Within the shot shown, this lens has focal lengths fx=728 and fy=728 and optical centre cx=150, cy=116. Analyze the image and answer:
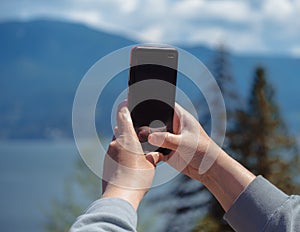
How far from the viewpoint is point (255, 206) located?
1201mm

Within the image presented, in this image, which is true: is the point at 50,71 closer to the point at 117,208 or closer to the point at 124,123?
the point at 124,123

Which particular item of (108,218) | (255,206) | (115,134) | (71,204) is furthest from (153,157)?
(71,204)

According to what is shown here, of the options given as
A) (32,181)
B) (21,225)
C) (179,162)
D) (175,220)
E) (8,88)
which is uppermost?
(179,162)

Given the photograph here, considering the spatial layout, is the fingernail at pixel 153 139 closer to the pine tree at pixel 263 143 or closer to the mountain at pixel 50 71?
the pine tree at pixel 263 143

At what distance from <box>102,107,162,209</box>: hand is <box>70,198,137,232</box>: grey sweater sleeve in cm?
3

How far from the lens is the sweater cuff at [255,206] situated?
1188 mm

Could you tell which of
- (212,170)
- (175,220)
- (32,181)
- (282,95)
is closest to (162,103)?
(212,170)

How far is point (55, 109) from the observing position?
131000mm

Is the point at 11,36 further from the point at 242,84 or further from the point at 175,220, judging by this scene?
the point at 175,220

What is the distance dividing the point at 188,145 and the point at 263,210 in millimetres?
212

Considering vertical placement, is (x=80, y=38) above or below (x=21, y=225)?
below

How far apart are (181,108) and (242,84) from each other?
152697 mm

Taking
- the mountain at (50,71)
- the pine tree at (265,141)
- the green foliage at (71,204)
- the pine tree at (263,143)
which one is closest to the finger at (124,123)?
the green foliage at (71,204)

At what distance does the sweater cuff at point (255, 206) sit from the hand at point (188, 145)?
98mm
